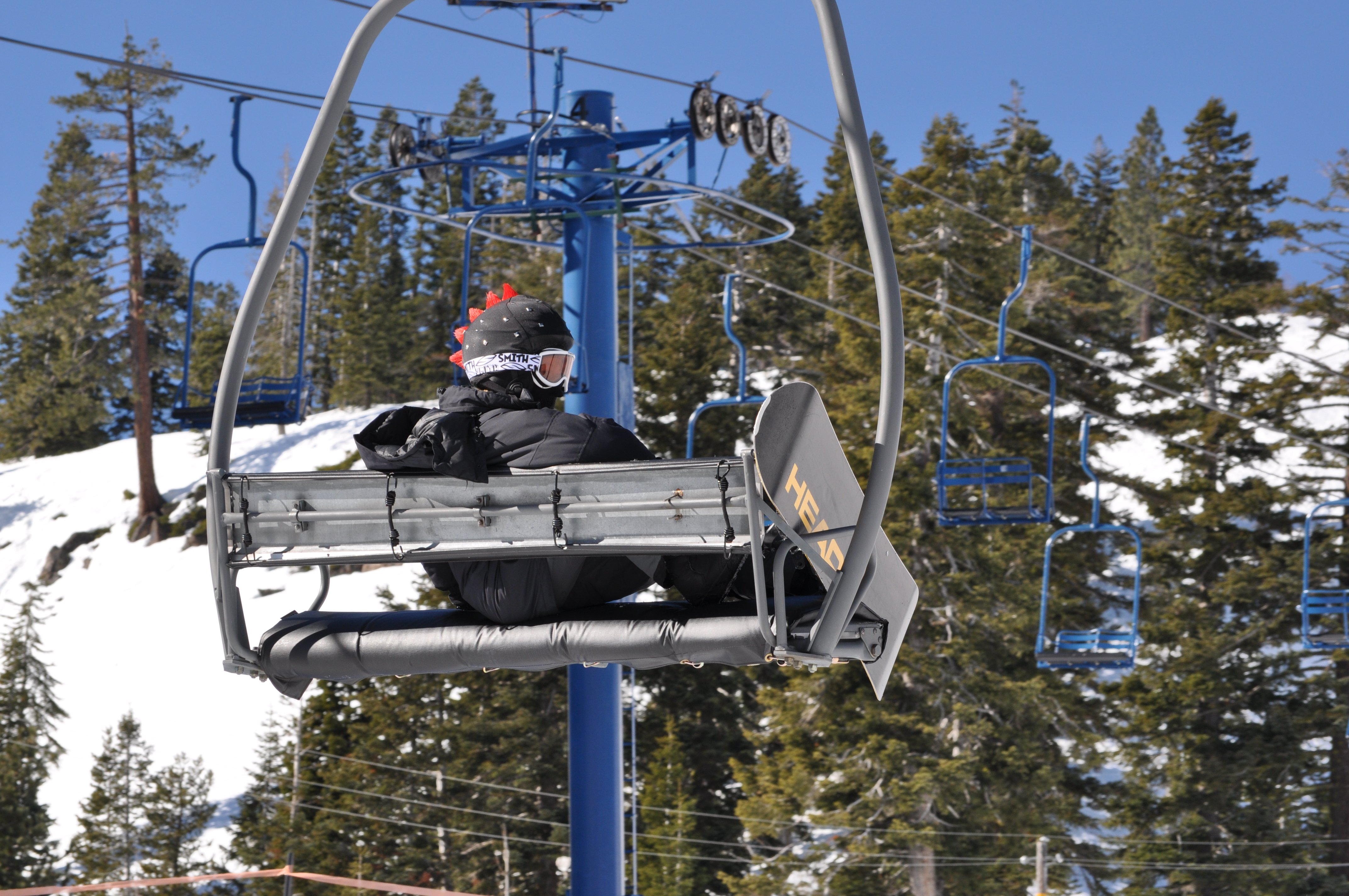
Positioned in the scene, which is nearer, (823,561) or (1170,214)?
(823,561)

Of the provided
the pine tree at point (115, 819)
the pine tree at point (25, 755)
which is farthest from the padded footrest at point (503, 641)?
the pine tree at point (25, 755)

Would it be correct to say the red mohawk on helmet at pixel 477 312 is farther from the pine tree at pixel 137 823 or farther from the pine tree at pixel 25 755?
the pine tree at pixel 25 755

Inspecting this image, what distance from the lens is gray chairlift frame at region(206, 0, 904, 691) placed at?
2969 millimetres

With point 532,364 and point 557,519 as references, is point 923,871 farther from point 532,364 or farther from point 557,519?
point 557,519

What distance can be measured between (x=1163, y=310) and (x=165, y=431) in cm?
3755

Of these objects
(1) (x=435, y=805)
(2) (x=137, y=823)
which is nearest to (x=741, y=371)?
(1) (x=435, y=805)

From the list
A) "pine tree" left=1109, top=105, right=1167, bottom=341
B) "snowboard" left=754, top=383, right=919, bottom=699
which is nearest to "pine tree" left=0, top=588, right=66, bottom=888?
"snowboard" left=754, top=383, right=919, bottom=699

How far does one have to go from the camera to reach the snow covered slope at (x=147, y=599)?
1372 inches

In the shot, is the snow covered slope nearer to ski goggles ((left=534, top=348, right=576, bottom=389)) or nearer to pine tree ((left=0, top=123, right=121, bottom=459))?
pine tree ((left=0, top=123, right=121, bottom=459))

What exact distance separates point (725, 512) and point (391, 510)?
837mm

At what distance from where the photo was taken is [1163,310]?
164 feet

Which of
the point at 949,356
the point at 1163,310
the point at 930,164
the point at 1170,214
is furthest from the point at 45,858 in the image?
the point at 1170,214

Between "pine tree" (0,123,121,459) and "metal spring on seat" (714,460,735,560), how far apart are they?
29.1m

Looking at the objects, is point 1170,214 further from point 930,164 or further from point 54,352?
point 54,352
